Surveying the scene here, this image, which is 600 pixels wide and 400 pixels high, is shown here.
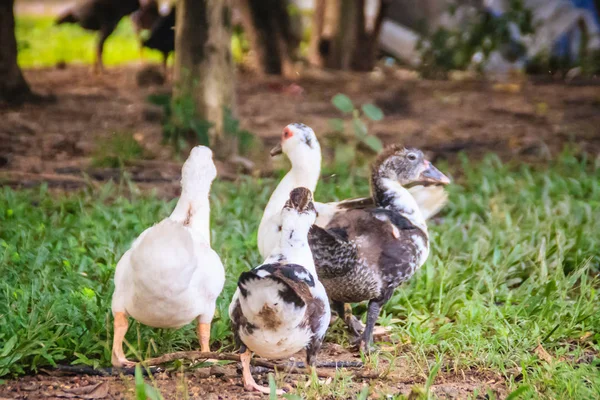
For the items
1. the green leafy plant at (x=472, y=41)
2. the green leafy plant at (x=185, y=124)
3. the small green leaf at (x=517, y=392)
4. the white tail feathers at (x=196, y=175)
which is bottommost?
the small green leaf at (x=517, y=392)

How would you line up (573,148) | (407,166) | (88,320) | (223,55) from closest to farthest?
1. (88,320)
2. (407,166)
3. (223,55)
4. (573,148)

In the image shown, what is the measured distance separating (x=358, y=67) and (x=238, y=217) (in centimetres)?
733

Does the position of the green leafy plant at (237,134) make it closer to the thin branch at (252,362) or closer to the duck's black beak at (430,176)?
the duck's black beak at (430,176)

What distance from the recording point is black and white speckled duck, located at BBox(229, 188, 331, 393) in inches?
131

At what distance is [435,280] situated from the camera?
4.94m

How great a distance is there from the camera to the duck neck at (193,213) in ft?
13.1

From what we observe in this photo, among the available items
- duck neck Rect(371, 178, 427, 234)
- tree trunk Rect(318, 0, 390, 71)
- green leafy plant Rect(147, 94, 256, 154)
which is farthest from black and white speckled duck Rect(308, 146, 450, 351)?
tree trunk Rect(318, 0, 390, 71)

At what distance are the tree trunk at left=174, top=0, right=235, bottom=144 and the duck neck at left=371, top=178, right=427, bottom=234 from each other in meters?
2.65

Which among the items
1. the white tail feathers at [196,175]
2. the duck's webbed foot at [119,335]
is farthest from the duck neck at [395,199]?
the duck's webbed foot at [119,335]

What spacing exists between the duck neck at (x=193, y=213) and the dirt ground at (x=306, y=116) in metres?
2.59

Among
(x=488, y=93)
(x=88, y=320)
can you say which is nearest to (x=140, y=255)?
(x=88, y=320)

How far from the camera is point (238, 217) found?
5902 mm

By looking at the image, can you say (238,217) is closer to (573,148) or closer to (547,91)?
(573,148)

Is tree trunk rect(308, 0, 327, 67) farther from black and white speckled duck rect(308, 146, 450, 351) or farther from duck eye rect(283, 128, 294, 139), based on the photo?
black and white speckled duck rect(308, 146, 450, 351)
